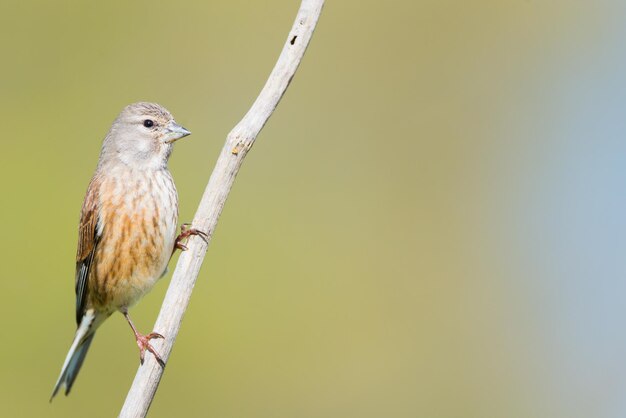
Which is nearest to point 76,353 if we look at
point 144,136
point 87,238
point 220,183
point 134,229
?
point 87,238

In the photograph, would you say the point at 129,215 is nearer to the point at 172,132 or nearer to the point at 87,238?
the point at 87,238

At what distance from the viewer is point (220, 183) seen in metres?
3.89

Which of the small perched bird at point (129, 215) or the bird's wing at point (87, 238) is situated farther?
the bird's wing at point (87, 238)

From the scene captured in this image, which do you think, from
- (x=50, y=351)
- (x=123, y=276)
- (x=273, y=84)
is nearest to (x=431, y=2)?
(x=50, y=351)

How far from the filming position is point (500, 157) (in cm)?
1082

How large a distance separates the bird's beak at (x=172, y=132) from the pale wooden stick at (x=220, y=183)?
1330 mm

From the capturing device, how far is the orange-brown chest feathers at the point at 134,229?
5.04m

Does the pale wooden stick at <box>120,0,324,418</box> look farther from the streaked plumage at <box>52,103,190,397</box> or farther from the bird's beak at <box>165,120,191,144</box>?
the bird's beak at <box>165,120,191,144</box>

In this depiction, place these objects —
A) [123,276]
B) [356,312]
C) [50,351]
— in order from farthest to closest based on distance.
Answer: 1. [356,312]
2. [50,351]
3. [123,276]

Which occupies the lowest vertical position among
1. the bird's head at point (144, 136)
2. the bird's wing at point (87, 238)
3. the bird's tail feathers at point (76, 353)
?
the bird's tail feathers at point (76, 353)

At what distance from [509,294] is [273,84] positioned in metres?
6.31

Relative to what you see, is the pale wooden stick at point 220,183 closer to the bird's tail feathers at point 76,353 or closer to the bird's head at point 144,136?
the bird's head at point 144,136

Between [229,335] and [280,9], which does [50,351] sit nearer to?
[229,335]

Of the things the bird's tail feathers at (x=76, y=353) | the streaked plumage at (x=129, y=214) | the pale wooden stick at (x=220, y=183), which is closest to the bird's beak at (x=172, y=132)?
the streaked plumage at (x=129, y=214)
